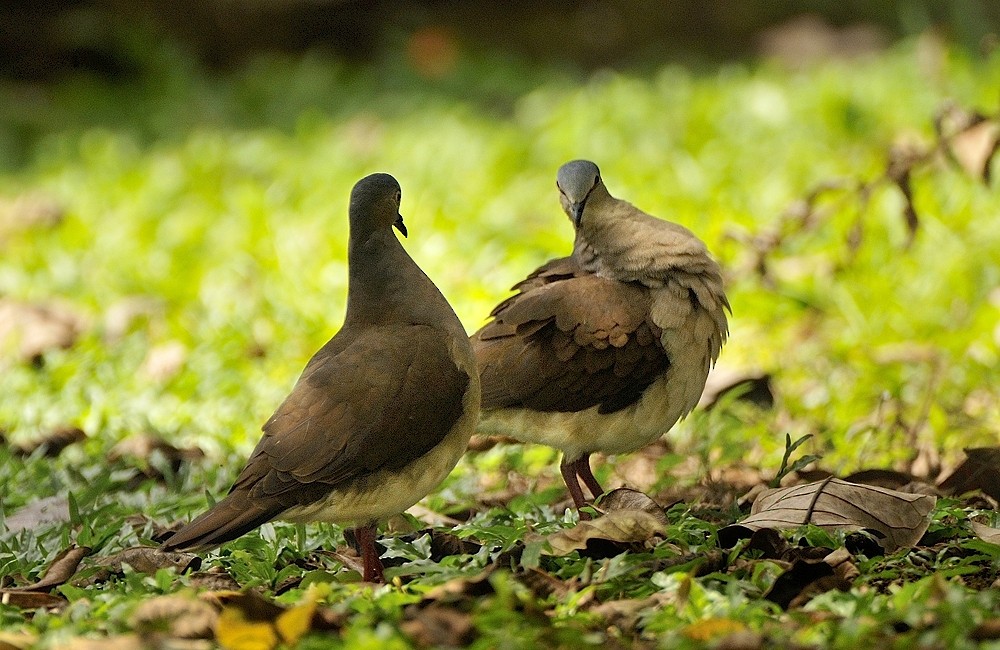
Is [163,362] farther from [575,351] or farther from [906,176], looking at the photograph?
[906,176]

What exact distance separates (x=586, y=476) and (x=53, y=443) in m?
2.18

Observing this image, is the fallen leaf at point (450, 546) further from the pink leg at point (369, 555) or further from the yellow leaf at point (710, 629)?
the yellow leaf at point (710, 629)

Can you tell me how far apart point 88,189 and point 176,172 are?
0.56 m

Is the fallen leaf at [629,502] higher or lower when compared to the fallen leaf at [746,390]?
lower

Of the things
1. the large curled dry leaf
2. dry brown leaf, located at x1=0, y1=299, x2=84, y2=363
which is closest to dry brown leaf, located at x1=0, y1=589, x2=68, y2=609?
the large curled dry leaf

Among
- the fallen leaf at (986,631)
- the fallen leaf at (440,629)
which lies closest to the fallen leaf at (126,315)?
the fallen leaf at (440,629)

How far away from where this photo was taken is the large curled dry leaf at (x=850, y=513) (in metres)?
3.67

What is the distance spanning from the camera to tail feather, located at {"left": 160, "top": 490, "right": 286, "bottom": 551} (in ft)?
11.6

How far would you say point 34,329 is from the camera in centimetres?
681

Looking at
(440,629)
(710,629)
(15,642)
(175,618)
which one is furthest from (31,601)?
(710,629)

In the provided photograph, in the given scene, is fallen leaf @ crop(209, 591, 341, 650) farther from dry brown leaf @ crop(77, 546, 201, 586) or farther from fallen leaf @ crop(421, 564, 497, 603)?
dry brown leaf @ crop(77, 546, 201, 586)

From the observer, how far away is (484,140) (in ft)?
29.7

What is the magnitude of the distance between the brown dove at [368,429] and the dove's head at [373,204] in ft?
0.60

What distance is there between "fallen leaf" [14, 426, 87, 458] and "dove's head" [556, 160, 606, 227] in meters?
2.19
